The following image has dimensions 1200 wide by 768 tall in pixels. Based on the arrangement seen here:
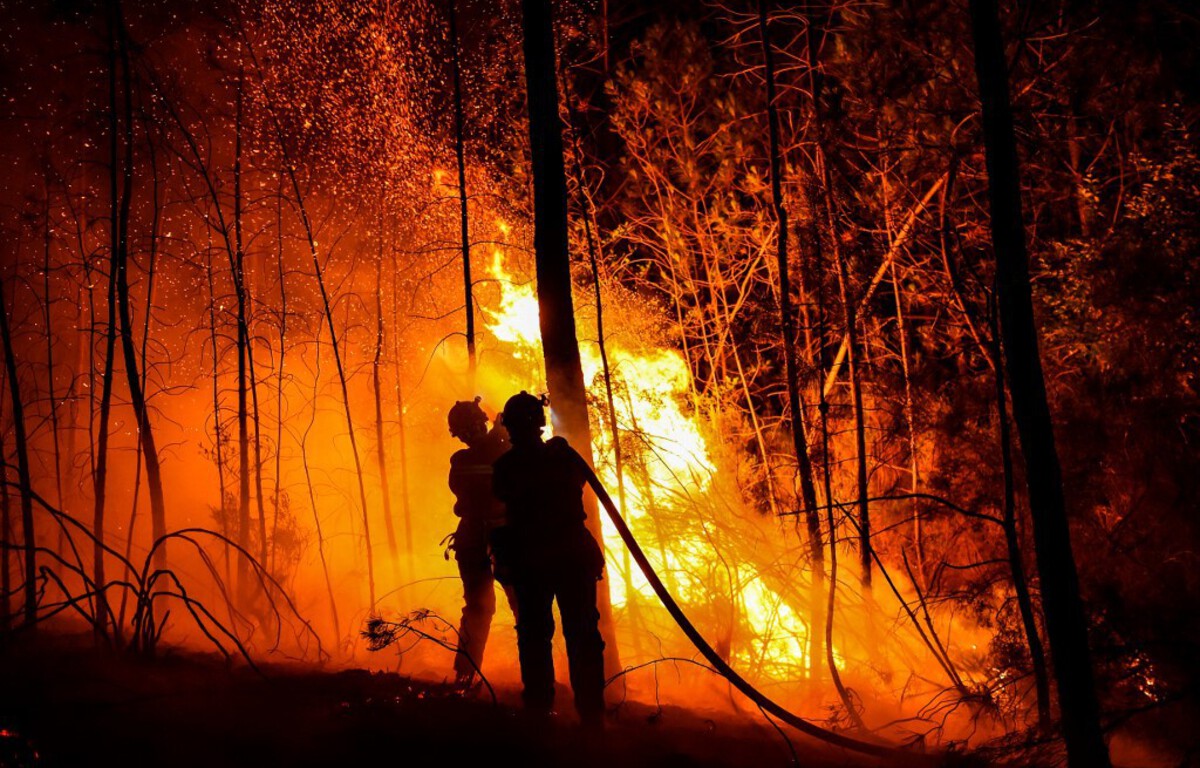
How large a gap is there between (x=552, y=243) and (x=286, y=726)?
410cm

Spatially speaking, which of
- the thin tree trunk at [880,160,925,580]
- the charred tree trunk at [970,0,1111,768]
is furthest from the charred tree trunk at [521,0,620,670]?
the thin tree trunk at [880,160,925,580]

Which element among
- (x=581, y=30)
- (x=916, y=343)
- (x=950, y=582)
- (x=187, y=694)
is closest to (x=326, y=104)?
(x=581, y=30)

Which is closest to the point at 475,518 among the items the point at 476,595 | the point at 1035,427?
the point at 476,595

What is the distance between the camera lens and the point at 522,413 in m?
5.39

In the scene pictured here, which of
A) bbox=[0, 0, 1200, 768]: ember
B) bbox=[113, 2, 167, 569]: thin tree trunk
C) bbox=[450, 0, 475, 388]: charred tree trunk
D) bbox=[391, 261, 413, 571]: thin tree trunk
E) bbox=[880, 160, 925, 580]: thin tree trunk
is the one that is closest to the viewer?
bbox=[0, 0, 1200, 768]: ember

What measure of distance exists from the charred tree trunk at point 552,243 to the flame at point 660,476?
214 cm

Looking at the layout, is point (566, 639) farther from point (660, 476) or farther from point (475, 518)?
point (660, 476)

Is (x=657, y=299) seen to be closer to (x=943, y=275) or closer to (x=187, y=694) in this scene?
(x=943, y=275)

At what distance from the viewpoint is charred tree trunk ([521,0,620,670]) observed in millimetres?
6508

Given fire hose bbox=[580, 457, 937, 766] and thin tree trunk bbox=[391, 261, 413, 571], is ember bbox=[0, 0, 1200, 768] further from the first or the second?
thin tree trunk bbox=[391, 261, 413, 571]

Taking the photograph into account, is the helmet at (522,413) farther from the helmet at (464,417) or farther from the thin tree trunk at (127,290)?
the thin tree trunk at (127,290)

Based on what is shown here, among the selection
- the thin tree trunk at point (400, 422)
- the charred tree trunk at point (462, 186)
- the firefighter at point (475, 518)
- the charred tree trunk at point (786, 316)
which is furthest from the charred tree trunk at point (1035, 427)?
the thin tree trunk at point (400, 422)

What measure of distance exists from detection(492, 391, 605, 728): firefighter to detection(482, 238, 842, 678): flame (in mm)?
2639

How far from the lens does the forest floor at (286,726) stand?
434cm
